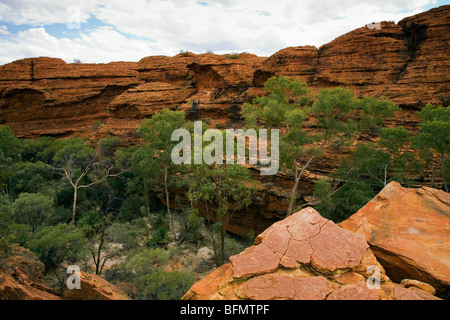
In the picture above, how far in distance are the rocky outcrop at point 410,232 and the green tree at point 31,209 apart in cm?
1266

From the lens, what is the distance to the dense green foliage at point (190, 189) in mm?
8961

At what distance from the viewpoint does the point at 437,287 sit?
401 cm

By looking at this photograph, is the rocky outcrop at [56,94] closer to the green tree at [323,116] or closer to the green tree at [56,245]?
the green tree at [56,245]

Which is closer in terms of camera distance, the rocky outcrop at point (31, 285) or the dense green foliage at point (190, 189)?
the rocky outcrop at point (31, 285)

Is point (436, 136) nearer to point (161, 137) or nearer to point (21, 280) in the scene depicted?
point (161, 137)

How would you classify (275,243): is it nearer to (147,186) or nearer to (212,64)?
(147,186)

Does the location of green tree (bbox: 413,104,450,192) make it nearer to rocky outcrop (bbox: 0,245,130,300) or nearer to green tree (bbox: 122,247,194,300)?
green tree (bbox: 122,247,194,300)

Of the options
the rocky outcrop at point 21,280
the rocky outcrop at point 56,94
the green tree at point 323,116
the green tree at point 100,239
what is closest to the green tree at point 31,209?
the green tree at point 100,239

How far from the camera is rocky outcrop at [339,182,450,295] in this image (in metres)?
4.25

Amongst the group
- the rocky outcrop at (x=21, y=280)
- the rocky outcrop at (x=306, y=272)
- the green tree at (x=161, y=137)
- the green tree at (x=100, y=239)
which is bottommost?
the green tree at (x=100, y=239)

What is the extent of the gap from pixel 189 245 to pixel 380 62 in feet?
62.4

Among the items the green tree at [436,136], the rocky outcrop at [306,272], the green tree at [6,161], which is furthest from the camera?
the green tree at [6,161]

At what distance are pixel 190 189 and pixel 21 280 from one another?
5610 millimetres
